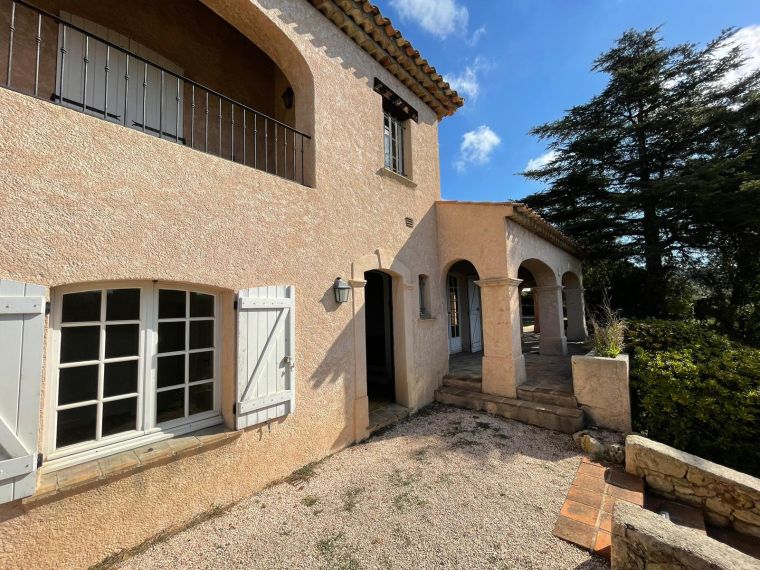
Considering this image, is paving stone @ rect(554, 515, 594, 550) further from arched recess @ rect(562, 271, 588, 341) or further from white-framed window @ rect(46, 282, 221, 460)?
arched recess @ rect(562, 271, 588, 341)

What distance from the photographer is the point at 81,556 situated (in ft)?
8.97

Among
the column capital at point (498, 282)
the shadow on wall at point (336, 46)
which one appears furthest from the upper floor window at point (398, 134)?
the column capital at point (498, 282)

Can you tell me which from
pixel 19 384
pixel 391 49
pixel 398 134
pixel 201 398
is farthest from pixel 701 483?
pixel 391 49

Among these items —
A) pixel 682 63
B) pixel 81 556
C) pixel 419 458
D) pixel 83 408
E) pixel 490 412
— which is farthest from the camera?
pixel 682 63

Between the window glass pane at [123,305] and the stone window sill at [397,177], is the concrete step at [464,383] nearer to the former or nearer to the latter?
the stone window sill at [397,177]

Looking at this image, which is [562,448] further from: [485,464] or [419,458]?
[419,458]

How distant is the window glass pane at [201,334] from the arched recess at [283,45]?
8.01 ft

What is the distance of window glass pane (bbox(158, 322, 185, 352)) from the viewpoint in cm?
346

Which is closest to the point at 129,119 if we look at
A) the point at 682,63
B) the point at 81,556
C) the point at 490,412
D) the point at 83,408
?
the point at 83,408

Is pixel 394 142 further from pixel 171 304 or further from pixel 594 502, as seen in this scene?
pixel 594 502

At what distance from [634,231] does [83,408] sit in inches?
608

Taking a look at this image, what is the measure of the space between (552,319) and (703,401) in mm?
5105

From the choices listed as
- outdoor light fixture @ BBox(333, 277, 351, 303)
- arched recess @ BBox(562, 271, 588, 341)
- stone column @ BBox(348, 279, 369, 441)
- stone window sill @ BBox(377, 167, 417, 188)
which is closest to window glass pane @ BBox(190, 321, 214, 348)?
outdoor light fixture @ BBox(333, 277, 351, 303)

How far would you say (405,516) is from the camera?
11.6 feet
